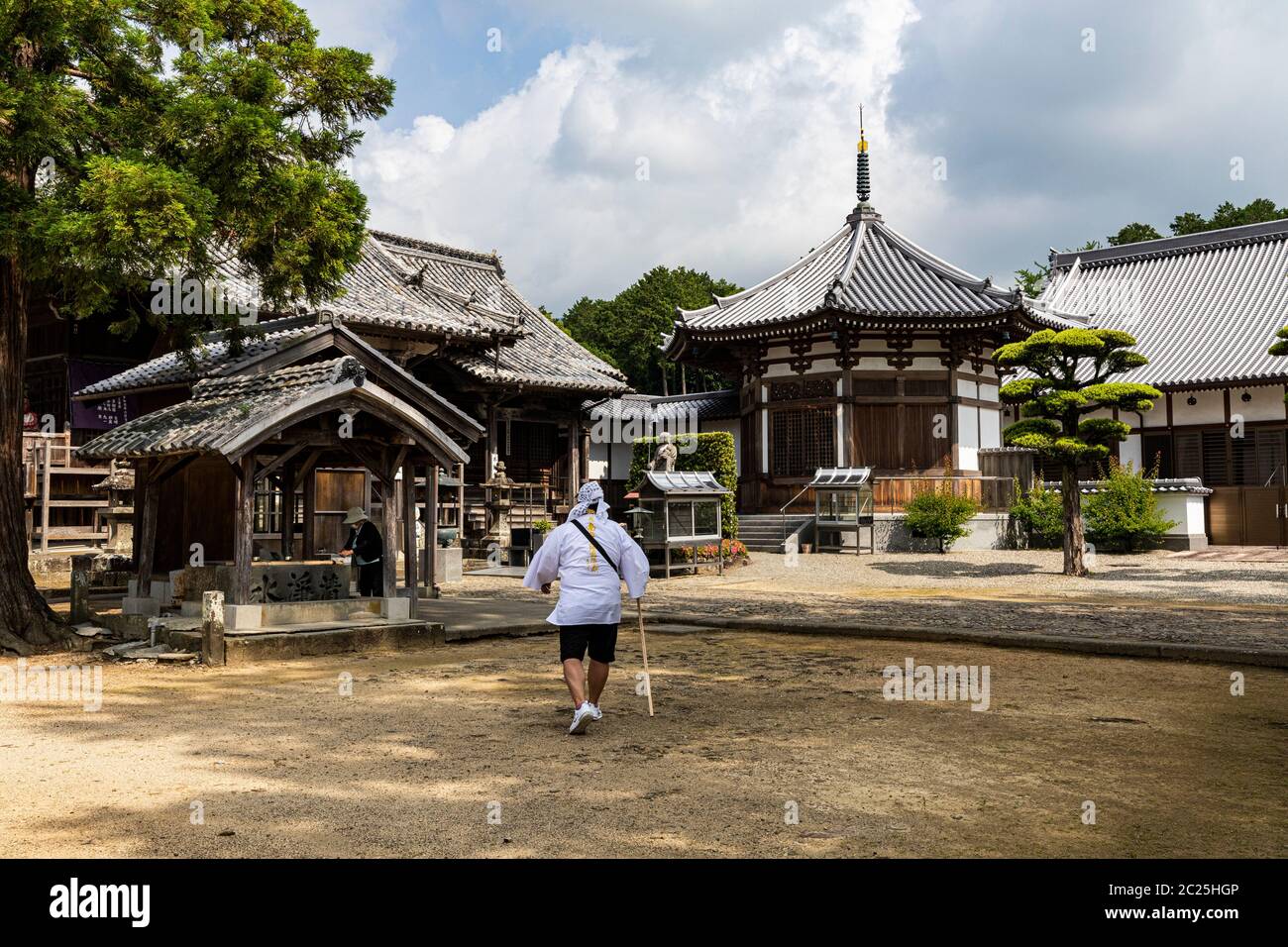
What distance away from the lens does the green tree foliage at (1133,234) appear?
51.2 m

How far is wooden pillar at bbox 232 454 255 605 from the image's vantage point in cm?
1047

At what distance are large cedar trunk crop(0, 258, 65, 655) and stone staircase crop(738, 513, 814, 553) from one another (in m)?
16.9

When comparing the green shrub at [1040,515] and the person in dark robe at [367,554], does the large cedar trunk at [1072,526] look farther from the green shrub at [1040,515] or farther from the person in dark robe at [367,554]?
the person in dark robe at [367,554]

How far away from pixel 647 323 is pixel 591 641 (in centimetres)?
4959

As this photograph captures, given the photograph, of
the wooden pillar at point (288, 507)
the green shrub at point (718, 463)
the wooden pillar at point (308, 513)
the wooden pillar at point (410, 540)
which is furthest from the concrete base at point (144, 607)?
the green shrub at point (718, 463)

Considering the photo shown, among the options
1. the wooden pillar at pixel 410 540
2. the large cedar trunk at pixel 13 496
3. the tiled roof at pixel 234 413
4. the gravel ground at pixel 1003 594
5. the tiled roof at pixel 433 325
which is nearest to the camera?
the tiled roof at pixel 234 413

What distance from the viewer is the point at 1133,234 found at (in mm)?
51656

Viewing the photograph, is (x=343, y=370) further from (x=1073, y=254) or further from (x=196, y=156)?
(x=1073, y=254)

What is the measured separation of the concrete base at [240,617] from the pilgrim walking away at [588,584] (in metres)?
4.74

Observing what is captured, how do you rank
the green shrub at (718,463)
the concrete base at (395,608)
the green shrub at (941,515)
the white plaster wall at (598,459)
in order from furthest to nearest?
1. the white plaster wall at (598,459)
2. the green shrub at (941,515)
3. the green shrub at (718,463)
4. the concrete base at (395,608)

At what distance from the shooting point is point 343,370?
10852mm

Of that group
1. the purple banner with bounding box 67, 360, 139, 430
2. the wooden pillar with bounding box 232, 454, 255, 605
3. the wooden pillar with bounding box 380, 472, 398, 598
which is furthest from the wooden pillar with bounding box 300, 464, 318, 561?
the purple banner with bounding box 67, 360, 139, 430

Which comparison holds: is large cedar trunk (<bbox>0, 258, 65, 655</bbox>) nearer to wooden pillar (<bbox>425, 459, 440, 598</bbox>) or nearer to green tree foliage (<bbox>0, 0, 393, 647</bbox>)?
green tree foliage (<bbox>0, 0, 393, 647</bbox>)

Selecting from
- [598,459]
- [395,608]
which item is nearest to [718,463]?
[598,459]
